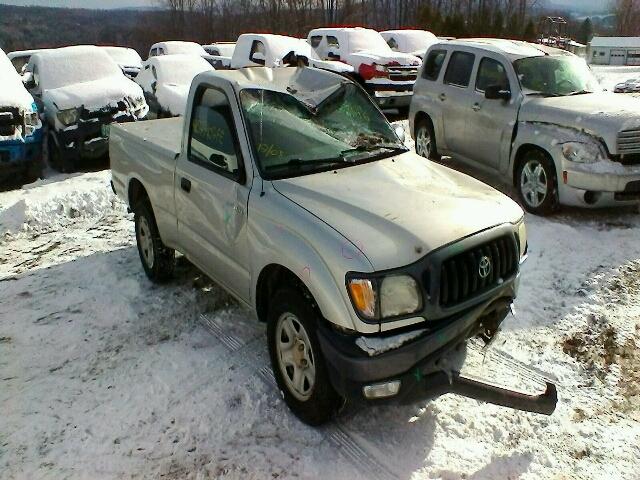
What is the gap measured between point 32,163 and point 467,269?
7881mm

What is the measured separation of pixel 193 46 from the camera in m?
21.5

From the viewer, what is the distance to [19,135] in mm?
8633

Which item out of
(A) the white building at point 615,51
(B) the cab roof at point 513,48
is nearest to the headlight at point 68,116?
(B) the cab roof at point 513,48

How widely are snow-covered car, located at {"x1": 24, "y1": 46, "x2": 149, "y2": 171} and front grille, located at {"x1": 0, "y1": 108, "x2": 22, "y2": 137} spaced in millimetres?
734

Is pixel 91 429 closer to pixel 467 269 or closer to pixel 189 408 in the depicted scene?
pixel 189 408

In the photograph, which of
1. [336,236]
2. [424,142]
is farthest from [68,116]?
[336,236]

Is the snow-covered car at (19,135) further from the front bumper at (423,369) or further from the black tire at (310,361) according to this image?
the front bumper at (423,369)

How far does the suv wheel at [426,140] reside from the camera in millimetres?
9000

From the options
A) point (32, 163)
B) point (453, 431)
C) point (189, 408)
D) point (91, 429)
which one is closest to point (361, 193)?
point (453, 431)

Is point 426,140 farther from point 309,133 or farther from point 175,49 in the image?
point 175,49

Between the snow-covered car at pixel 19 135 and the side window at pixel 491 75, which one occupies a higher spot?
the side window at pixel 491 75

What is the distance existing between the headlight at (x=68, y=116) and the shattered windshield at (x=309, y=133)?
21.1 feet

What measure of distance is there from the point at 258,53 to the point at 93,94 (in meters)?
6.47

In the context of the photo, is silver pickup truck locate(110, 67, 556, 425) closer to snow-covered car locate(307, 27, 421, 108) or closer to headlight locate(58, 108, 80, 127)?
headlight locate(58, 108, 80, 127)
